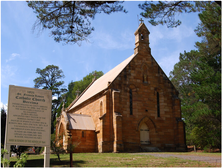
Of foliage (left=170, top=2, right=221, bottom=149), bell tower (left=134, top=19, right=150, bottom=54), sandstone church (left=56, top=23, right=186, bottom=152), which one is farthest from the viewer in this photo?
bell tower (left=134, top=19, right=150, bottom=54)

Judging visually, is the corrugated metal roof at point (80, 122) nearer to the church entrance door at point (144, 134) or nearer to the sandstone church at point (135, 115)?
the sandstone church at point (135, 115)

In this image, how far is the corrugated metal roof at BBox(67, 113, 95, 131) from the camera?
26281 millimetres

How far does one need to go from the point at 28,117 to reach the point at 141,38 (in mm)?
21904

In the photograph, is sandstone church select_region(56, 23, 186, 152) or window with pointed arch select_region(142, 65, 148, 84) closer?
sandstone church select_region(56, 23, 186, 152)

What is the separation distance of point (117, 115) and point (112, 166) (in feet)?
36.6

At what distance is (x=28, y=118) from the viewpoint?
30.1ft

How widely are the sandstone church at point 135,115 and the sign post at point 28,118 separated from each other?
49.0 ft

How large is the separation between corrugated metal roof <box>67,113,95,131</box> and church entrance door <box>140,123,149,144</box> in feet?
16.5

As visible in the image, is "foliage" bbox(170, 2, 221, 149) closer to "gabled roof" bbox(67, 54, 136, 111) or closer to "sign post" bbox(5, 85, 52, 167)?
"gabled roof" bbox(67, 54, 136, 111)

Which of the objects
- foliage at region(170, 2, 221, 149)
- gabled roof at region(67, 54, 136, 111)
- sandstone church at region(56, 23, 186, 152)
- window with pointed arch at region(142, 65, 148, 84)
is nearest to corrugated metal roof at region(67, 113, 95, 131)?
sandstone church at region(56, 23, 186, 152)

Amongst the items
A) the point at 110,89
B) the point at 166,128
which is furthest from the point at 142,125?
the point at 110,89

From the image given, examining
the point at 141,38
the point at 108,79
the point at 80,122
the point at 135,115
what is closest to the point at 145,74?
the point at 141,38

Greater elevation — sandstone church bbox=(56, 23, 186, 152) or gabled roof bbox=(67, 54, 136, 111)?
gabled roof bbox=(67, 54, 136, 111)

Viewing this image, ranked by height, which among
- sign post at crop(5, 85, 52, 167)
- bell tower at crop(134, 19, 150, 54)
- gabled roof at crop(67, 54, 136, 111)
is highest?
bell tower at crop(134, 19, 150, 54)
